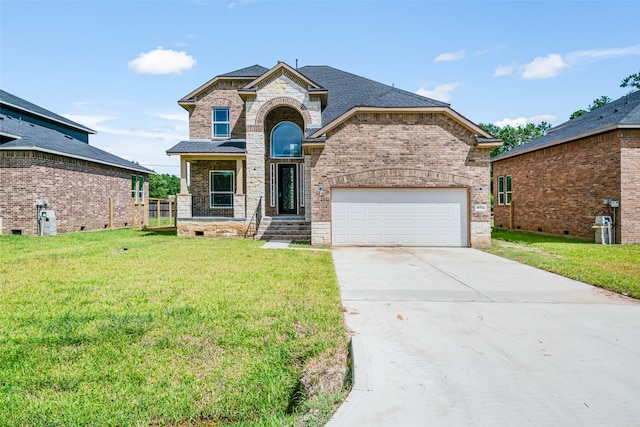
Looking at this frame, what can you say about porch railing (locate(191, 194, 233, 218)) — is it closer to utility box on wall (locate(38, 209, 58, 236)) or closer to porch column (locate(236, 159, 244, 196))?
porch column (locate(236, 159, 244, 196))

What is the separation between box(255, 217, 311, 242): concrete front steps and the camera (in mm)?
16141

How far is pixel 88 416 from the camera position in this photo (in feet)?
10.0

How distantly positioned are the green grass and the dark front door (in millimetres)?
9308

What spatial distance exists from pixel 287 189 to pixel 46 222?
1134 cm

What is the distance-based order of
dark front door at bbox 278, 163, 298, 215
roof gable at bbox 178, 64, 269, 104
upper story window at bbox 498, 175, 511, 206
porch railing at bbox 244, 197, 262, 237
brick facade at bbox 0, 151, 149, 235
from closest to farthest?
porch railing at bbox 244, 197, 262, 237, brick facade at bbox 0, 151, 149, 235, dark front door at bbox 278, 163, 298, 215, roof gable at bbox 178, 64, 269, 104, upper story window at bbox 498, 175, 511, 206

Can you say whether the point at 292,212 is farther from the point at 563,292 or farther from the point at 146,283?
the point at 563,292

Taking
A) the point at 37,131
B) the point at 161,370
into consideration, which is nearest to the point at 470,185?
the point at 161,370

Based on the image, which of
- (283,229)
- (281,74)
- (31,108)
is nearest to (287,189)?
(283,229)

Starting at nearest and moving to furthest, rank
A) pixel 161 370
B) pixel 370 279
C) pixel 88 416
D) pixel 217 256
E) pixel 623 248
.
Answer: pixel 88 416 < pixel 161 370 < pixel 370 279 < pixel 217 256 < pixel 623 248

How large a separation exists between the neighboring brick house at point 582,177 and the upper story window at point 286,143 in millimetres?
12082

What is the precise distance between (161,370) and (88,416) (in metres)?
0.76

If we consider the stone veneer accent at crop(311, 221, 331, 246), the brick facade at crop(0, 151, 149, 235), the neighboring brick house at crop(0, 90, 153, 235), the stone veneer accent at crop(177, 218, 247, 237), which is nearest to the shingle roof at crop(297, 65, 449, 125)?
the stone veneer accent at crop(311, 221, 331, 246)

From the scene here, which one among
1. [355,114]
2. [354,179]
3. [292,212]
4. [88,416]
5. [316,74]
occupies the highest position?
[316,74]

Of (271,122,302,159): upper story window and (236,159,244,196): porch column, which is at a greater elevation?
(271,122,302,159): upper story window
